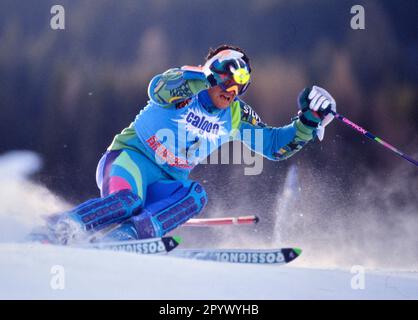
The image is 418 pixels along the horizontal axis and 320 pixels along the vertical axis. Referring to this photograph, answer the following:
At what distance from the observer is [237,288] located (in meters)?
2.56

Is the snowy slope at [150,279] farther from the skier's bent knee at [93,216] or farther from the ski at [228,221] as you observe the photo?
the ski at [228,221]

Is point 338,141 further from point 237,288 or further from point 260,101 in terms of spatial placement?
point 237,288

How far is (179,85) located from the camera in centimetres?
325

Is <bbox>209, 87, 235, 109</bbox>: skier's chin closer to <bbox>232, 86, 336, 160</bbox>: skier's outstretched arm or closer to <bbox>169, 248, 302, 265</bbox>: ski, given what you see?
<bbox>232, 86, 336, 160</bbox>: skier's outstretched arm

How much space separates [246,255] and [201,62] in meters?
1.90

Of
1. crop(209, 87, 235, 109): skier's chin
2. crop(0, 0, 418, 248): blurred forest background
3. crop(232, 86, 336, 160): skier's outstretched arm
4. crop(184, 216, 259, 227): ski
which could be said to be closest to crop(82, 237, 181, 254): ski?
crop(184, 216, 259, 227): ski

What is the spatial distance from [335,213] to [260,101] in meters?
0.93

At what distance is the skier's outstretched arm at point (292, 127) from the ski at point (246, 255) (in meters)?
0.84

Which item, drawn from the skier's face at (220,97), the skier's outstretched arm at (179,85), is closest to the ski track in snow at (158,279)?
the skier's outstretched arm at (179,85)

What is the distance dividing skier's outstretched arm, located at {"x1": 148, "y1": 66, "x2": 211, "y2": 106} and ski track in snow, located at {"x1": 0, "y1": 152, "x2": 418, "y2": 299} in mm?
860

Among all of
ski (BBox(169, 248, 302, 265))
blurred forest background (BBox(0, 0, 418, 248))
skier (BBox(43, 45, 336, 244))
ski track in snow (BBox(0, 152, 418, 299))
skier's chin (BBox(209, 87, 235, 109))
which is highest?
blurred forest background (BBox(0, 0, 418, 248))

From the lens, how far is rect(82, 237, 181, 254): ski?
3010 millimetres

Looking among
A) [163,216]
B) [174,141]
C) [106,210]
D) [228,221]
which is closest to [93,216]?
[106,210]

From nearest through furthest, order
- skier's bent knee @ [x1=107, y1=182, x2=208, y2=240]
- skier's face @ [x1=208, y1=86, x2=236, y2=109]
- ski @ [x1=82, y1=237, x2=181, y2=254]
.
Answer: ski @ [x1=82, y1=237, x2=181, y2=254], skier's bent knee @ [x1=107, y1=182, x2=208, y2=240], skier's face @ [x1=208, y1=86, x2=236, y2=109]
